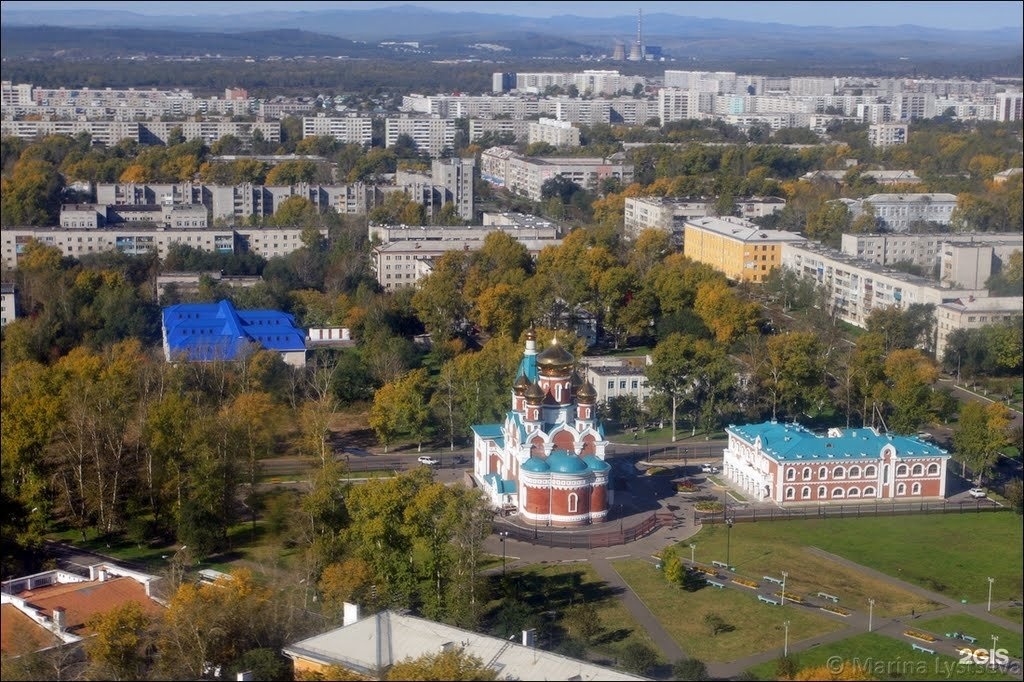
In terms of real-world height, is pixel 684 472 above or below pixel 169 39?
below

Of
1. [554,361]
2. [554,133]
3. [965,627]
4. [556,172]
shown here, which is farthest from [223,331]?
[554,133]

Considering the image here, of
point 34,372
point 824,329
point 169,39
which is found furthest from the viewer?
point 169,39

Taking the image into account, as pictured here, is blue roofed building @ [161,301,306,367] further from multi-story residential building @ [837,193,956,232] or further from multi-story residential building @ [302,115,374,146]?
multi-story residential building @ [302,115,374,146]

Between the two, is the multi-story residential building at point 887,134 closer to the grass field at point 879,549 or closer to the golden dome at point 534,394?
the grass field at point 879,549

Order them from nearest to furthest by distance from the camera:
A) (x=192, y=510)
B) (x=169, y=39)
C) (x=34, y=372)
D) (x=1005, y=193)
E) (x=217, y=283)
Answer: (x=192, y=510) < (x=34, y=372) < (x=1005, y=193) < (x=217, y=283) < (x=169, y=39)

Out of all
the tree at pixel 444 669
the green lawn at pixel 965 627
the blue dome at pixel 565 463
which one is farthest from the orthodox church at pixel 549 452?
the tree at pixel 444 669

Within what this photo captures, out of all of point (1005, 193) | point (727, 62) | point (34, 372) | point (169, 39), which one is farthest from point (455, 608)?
point (169, 39)

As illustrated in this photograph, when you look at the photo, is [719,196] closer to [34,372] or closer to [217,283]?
[217,283]
